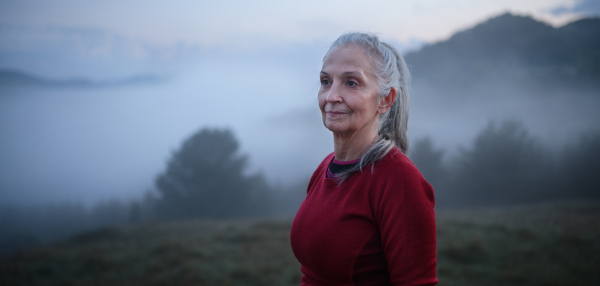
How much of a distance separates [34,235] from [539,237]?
41.8m

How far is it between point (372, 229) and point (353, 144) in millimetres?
497

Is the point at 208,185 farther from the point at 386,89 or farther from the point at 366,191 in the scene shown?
the point at 366,191

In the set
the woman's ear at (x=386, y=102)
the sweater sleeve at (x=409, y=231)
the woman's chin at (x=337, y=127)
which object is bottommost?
the sweater sleeve at (x=409, y=231)

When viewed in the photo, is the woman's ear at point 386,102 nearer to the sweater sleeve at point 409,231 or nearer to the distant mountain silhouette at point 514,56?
the sweater sleeve at point 409,231

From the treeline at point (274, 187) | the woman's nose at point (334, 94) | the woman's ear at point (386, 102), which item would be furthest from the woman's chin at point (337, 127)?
the treeline at point (274, 187)

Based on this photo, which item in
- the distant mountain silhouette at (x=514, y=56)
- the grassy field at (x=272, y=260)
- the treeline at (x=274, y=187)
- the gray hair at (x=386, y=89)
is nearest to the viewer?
the gray hair at (x=386, y=89)

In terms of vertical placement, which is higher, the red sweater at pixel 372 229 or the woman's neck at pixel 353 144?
the woman's neck at pixel 353 144

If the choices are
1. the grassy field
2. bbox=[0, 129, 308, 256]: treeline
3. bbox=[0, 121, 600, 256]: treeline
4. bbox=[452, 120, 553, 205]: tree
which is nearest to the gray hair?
the grassy field

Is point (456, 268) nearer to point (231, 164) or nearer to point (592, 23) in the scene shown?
point (231, 164)

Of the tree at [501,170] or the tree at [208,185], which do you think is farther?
the tree at [501,170]

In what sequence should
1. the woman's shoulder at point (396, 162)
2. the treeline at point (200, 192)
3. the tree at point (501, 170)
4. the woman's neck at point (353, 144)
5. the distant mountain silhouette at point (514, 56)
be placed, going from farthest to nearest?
the distant mountain silhouette at point (514, 56), the tree at point (501, 170), the treeline at point (200, 192), the woman's neck at point (353, 144), the woman's shoulder at point (396, 162)

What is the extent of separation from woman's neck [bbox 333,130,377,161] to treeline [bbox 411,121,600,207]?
3913 centimetres

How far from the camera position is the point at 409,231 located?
1.33m

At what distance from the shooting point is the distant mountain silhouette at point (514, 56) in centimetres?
7036
